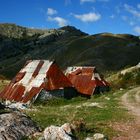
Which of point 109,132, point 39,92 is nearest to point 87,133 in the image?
point 109,132

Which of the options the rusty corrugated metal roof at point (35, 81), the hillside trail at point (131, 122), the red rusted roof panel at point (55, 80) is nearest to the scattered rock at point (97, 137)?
the hillside trail at point (131, 122)

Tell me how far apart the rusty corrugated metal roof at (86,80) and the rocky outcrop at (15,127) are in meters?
32.7

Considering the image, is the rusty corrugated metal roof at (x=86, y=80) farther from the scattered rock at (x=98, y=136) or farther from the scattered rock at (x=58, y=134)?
the scattered rock at (x=58, y=134)

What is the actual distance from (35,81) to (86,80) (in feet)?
31.7

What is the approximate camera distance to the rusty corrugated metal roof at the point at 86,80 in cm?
5756

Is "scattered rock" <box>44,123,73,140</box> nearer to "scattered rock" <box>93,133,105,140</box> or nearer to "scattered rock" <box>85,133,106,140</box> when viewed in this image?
"scattered rock" <box>85,133,106,140</box>

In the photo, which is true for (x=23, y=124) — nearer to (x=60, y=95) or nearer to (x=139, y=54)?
(x=60, y=95)

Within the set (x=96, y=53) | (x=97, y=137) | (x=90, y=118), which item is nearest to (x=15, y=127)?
(x=97, y=137)

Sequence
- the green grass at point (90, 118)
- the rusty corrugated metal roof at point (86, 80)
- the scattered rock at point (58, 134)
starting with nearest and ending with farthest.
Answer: the scattered rock at point (58, 134)
the green grass at point (90, 118)
the rusty corrugated metal roof at point (86, 80)

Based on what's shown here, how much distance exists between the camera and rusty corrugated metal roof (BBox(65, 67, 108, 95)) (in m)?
57.6

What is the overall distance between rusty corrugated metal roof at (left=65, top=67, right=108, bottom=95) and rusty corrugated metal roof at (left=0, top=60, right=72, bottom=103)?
174 inches

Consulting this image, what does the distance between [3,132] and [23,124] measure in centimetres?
181

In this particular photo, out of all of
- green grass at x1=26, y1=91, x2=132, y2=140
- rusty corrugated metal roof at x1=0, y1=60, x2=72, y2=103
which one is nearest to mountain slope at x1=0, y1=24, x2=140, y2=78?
rusty corrugated metal roof at x1=0, y1=60, x2=72, y2=103

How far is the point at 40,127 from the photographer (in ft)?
81.5
